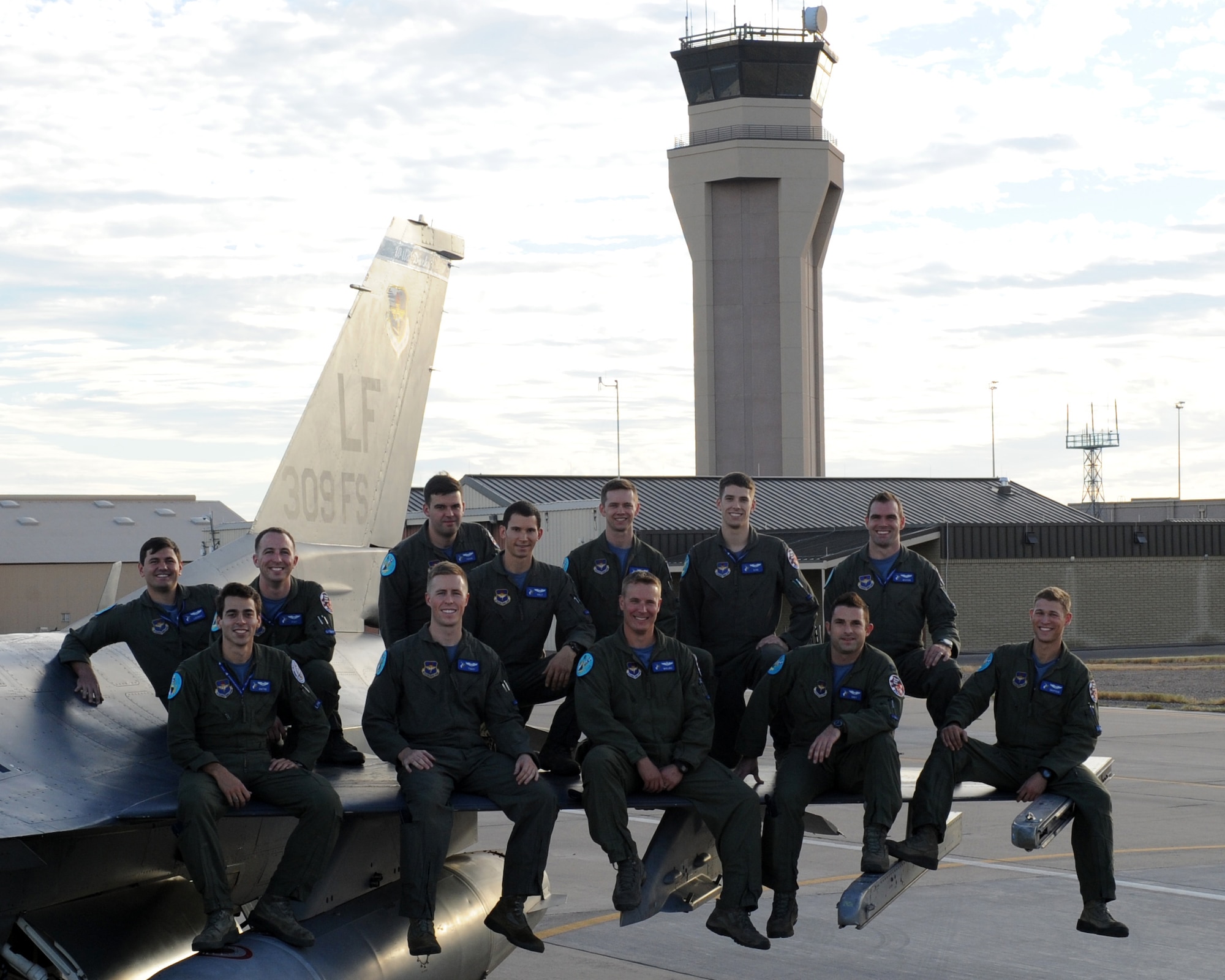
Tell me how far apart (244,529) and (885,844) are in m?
28.1

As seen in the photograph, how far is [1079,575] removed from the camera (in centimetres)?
4150

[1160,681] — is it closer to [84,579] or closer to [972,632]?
[972,632]

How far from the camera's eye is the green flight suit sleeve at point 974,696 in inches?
282

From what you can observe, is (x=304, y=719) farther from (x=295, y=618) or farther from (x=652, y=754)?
(x=652, y=754)

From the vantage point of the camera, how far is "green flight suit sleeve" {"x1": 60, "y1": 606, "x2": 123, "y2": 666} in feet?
24.6

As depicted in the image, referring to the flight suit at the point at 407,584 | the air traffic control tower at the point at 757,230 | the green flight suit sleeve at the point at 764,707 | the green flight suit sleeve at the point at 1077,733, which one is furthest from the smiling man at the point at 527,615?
the air traffic control tower at the point at 757,230

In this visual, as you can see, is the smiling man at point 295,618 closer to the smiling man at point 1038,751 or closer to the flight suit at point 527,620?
the flight suit at point 527,620

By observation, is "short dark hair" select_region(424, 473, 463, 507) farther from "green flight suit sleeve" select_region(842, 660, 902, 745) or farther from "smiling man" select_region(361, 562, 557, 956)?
"green flight suit sleeve" select_region(842, 660, 902, 745)

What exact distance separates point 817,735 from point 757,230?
54.5m

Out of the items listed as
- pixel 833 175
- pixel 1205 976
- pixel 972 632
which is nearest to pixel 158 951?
pixel 1205 976

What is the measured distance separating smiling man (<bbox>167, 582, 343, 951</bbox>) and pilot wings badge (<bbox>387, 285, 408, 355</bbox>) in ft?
16.6

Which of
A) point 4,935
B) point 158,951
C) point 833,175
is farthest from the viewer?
point 833,175

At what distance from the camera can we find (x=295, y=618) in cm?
769

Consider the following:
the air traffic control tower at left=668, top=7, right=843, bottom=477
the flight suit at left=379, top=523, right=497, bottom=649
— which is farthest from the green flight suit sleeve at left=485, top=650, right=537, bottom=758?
the air traffic control tower at left=668, top=7, right=843, bottom=477
